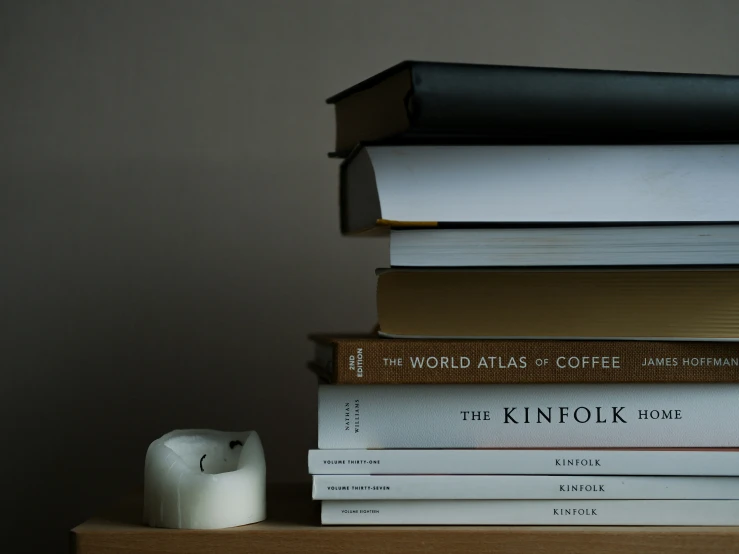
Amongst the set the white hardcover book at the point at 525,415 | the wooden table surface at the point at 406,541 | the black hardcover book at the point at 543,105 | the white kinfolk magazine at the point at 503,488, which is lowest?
the wooden table surface at the point at 406,541

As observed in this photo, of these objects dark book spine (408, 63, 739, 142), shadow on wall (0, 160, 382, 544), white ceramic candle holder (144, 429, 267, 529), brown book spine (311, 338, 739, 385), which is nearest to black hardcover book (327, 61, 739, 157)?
dark book spine (408, 63, 739, 142)

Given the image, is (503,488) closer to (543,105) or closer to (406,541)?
(406,541)

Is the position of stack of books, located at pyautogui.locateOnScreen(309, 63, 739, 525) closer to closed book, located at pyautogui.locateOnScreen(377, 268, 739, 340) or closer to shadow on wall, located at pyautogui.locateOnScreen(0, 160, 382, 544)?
closed book, located at pyautogui.locateOnScreen(377, 268, 739, 340)

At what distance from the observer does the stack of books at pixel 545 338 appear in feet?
2.00

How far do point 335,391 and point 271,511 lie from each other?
0.40ft

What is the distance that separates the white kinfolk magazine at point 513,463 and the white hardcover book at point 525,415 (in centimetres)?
1

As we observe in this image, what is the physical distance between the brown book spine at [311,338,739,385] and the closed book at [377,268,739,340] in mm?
14

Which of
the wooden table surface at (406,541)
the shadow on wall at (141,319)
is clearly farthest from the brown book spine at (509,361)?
the shadow on wall at (141,319)

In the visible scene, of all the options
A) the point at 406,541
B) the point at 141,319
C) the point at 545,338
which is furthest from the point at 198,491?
the point at 141,319

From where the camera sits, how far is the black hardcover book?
1.81 ft

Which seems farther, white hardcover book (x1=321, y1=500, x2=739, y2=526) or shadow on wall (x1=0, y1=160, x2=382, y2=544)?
shadow on wall (x1=0, y1=160, x2=382, y2=544)

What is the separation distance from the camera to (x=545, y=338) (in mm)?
619

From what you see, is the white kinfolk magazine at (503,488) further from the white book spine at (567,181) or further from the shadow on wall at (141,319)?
the shadow on wall at (141,319)

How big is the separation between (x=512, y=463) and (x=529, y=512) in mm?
37
